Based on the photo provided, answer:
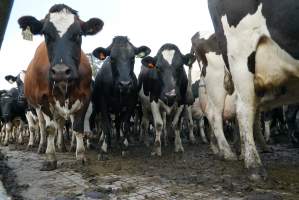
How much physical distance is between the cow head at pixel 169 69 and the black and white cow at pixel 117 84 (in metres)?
0.34

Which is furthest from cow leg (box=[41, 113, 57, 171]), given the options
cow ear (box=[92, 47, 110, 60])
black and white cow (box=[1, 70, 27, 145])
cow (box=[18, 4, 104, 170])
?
black and white cow (box=[1, 70, 27, 145])

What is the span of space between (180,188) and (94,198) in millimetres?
1003

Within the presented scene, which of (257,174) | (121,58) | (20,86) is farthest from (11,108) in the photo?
(257,174)

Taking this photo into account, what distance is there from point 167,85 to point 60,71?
3211 millimetres

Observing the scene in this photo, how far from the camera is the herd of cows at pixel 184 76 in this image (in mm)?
4672

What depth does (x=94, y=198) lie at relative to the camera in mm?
4246

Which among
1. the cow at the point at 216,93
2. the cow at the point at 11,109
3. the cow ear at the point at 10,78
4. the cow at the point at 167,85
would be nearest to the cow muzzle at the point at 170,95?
the cow at the point at 167,85

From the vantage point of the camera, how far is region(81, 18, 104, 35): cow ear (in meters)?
7.14

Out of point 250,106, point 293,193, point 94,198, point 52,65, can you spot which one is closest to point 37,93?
point 52,65

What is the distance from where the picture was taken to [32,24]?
6.82m

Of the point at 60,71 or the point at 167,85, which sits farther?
the point at 167,85

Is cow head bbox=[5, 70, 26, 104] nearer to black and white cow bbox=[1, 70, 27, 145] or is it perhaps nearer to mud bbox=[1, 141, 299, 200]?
black and white cow bbox=[1, 70, 27, 145]

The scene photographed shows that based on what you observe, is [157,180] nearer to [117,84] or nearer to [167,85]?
[117,84]

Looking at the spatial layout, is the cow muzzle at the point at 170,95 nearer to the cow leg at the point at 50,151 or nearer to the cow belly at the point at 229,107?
the cow belly at the point at 229,107
